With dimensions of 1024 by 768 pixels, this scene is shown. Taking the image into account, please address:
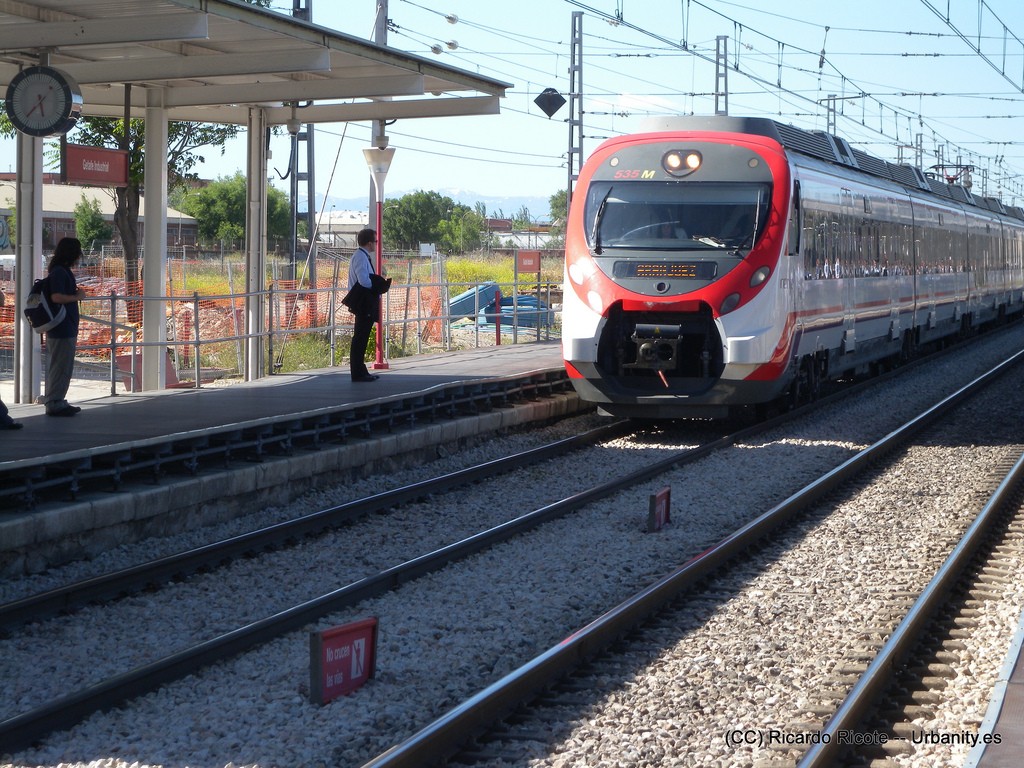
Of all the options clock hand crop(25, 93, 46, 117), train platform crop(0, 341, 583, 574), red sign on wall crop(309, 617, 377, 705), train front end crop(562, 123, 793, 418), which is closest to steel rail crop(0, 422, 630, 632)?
train platform crop(0, 341, 583, 574)

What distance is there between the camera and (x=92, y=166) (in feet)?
42.4

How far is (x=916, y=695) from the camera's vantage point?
5.84 metres

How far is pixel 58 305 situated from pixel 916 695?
25.0 feet

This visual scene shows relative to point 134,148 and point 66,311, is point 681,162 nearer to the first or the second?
point 66,311

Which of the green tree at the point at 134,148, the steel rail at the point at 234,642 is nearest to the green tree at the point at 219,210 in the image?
the green tree at the point at 134,148

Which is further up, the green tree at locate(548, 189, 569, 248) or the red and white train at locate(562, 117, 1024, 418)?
the green tree at locate(548, 189, 569, 248)

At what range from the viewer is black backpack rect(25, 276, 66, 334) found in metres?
10.6

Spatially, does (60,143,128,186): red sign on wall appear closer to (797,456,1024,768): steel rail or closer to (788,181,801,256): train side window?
(788,181,801,256): train side window

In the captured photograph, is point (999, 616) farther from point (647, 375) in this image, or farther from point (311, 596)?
point (647, 375)

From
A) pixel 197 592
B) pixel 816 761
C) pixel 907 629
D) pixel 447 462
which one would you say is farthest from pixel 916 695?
pixel 447 462

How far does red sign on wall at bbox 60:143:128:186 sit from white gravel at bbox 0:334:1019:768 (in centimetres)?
428

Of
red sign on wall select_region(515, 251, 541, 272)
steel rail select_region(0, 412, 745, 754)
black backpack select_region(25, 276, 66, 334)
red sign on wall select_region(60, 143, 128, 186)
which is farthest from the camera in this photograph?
red sign on wall select_region(515, 251, 541, 272)

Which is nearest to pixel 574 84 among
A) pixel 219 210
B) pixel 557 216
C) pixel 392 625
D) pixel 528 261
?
pixel 528 261

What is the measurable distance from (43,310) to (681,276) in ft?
20.1
